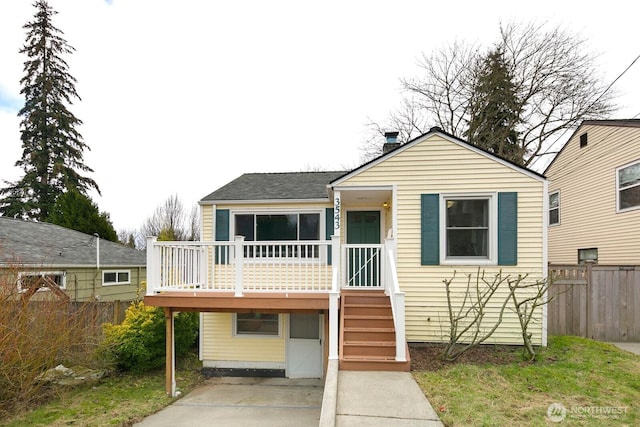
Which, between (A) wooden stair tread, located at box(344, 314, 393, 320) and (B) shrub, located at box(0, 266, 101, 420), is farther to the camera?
(A) wooden stair tread, located at box(344, 314, 393, 320)

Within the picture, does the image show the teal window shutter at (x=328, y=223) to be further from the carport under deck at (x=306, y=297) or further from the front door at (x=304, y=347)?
the front door at (x=304, y=347)

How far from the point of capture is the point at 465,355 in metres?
5.91

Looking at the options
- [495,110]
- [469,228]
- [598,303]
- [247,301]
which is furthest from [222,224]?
[495,110]

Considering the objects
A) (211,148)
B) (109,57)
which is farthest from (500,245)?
(211,148)

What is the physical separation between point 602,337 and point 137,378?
10476 mm

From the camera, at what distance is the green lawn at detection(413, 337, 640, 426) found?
362cm

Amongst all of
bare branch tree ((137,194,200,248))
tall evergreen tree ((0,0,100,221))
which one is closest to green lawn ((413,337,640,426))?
tall evergreen tree ((0,0,100,221))

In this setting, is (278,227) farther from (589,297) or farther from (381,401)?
(589,297)

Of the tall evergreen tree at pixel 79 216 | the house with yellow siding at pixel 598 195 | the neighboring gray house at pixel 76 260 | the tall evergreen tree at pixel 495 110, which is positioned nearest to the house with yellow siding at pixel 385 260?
the neighboring gray house at pixel 76 260

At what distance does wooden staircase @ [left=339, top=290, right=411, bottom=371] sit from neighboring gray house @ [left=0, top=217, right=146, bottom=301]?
7.54 meters

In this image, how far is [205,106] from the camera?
1580 centimetres

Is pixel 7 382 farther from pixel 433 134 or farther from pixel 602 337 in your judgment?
pixel 602 337

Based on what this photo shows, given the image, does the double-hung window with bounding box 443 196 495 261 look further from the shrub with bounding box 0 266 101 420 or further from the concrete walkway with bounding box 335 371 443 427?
the shrub with bounding box 0 266 101 420

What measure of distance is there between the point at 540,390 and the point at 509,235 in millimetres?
3050
